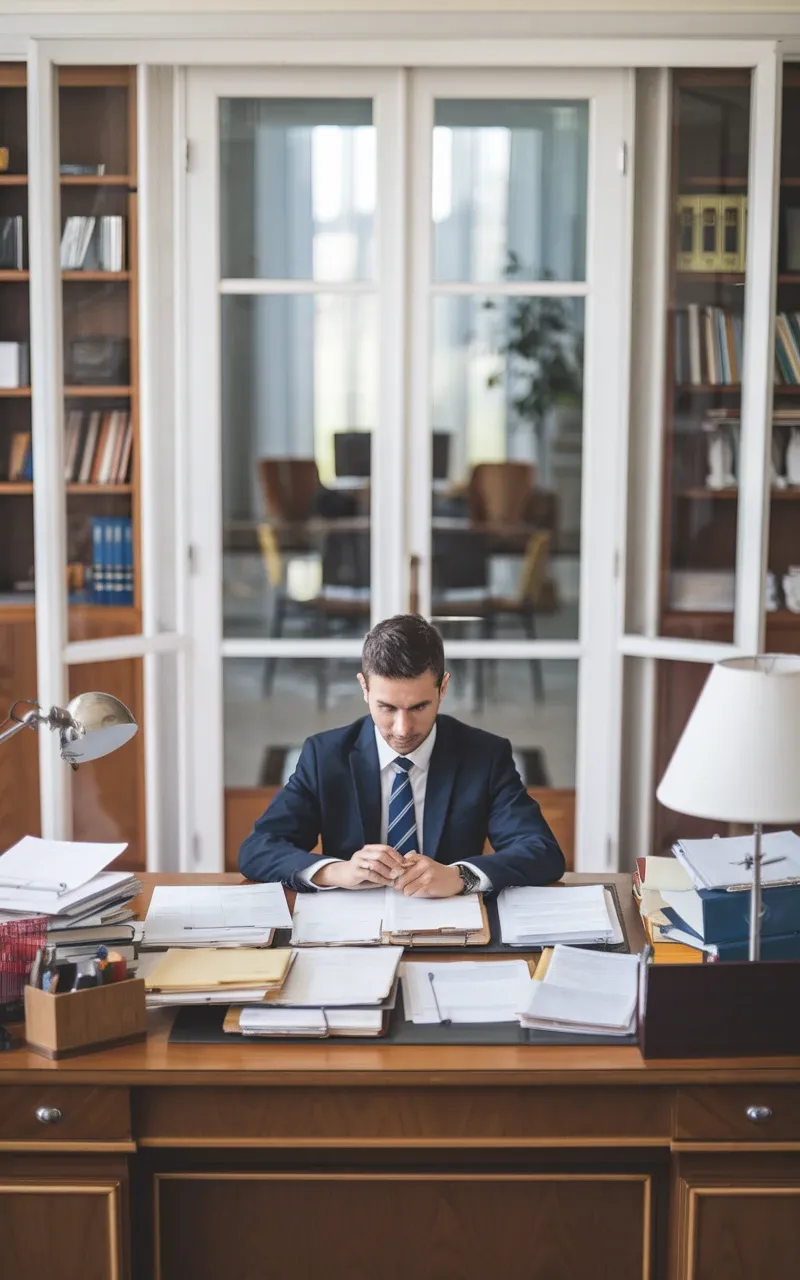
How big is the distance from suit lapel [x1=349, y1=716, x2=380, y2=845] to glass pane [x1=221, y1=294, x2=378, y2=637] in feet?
5.72

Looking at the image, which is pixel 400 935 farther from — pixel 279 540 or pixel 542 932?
pixel 279 540

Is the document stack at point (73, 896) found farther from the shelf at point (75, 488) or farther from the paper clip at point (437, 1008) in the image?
the shelf at point (75, 488)

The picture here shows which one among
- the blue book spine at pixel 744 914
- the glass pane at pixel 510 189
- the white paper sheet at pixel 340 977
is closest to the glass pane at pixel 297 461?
the glass pane at pixel 510 189

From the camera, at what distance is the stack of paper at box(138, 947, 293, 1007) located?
196 cm

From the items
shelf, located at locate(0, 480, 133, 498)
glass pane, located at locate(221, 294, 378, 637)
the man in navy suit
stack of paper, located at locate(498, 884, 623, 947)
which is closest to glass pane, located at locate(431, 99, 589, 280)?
glass pane, located at locate(221, 294, 378, 637)

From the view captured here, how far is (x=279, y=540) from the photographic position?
4.36 m

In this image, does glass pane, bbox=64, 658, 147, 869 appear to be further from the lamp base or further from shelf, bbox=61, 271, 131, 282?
the lamp base

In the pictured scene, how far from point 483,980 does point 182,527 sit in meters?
2.54

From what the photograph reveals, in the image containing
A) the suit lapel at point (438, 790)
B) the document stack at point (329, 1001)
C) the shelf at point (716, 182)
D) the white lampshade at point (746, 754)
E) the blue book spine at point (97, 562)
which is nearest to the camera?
the white lampshade at point (746, 754)

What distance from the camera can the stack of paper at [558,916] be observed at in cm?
221

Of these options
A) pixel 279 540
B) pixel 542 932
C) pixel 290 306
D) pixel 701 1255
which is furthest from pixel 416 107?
pixel 701 1255

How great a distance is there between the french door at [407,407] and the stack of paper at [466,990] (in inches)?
89.8

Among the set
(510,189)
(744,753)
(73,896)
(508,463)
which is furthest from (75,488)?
(744,753)

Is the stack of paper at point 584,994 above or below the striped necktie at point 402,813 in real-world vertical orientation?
below
